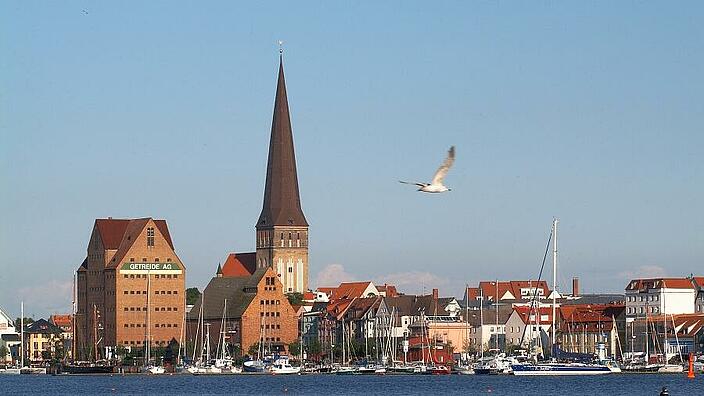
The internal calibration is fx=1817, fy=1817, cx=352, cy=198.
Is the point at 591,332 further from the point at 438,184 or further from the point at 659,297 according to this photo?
the point at 438,184

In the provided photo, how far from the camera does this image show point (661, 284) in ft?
641

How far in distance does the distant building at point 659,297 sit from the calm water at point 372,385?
41.6m

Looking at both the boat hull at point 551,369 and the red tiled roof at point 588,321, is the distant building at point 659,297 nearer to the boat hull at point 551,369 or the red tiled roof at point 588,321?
the red tiled roof at point 588,321

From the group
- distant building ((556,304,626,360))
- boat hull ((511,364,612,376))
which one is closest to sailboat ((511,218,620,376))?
boat hull ((511,364,612,376))

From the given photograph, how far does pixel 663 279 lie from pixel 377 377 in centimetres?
4883

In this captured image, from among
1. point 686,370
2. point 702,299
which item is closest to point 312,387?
point 686,370

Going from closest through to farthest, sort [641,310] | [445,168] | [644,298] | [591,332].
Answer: [445,168], [591,332], [641,310], [644,298]

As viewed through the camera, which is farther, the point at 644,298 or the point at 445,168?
the point at 644,298

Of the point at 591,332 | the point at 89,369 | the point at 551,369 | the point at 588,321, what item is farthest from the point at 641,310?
the point at 89,369

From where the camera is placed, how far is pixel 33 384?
153 meters

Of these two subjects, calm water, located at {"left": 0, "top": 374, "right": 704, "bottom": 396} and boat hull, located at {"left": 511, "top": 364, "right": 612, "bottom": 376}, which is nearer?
calm water, located at {"left": 0, "top": 374, "right": 704, "bottom": 396}

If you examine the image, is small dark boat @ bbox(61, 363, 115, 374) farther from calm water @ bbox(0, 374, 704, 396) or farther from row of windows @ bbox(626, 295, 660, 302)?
row of windows @ bbox(626, 295, 660, 302)

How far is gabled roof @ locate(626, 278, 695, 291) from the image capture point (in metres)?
196

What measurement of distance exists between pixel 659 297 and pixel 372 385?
218ft
